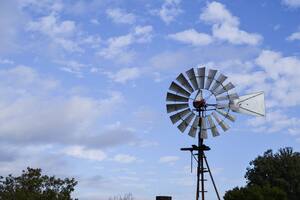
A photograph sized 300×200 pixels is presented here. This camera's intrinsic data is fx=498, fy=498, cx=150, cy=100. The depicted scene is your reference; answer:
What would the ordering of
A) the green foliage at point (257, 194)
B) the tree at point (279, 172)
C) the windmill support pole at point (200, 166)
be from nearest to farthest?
the windmill support pole at point (200, 166)
the green foliage at point (257, 194)
the tree at point (279, 172)

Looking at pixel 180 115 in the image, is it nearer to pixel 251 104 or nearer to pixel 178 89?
pixel 178 89

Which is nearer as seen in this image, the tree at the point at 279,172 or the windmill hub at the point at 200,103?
the windmill hub at the point at 200,103

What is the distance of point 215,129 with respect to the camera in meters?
22.1

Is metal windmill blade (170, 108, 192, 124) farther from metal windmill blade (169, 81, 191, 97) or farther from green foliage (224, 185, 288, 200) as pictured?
green foliage (224, 185, 288, 200)

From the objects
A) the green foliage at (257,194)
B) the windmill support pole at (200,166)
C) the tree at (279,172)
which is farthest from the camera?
the tree at (279,172)

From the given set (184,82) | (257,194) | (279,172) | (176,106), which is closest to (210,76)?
(184,82)

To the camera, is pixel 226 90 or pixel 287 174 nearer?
pixel 226 90

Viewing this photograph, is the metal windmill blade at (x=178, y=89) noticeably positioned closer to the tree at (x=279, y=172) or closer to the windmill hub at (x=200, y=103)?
the windmill hub at (x=200, y=103)

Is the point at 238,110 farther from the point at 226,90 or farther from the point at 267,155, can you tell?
the point at 267,155

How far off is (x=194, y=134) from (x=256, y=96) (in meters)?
3.25

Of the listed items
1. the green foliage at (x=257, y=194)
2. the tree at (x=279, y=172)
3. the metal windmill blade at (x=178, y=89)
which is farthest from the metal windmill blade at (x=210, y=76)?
the tree at (x=279, y=172)

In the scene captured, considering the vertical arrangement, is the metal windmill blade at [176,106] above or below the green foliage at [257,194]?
above

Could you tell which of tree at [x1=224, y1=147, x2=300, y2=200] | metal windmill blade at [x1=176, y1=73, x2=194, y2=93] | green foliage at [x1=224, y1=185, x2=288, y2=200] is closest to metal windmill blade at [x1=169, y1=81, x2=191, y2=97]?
metal windmill blade at [x1=176, y1=73, x2=194, y2=93]

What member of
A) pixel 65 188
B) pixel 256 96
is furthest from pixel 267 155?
pixel 256 96
